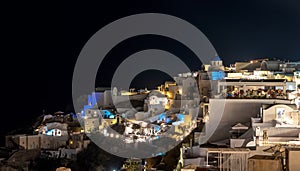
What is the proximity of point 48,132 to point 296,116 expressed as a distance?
30.7ft

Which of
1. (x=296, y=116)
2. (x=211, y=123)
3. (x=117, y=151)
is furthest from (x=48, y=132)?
(x=296, y=116)

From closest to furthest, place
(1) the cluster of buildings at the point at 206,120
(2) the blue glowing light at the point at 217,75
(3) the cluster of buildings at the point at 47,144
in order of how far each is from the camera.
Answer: (1) the cluster of buildings at the point at 206,120
(3) the cluster of buildings at the point at 47,144
(2) the blue glowing light at the point at 217,75

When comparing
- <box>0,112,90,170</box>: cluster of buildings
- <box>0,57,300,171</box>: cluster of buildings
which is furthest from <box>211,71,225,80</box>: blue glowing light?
<box>0,112,90,170</box>: cluster of buildings

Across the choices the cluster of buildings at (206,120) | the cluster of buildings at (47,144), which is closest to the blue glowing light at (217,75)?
the cluster of buildings at (206,120)

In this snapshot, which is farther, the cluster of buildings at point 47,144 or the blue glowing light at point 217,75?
the blue glowing light at point 217,75

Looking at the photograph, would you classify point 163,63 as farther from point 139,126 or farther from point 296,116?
point 296,116

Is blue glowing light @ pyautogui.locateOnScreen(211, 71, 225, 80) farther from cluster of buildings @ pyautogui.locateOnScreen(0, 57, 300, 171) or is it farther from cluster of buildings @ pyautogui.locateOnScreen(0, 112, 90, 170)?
cluster of buildings @ pyautogui.locateOnScreen(0, 112, 90, 170)

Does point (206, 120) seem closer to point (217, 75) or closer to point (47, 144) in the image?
point (217, 75)

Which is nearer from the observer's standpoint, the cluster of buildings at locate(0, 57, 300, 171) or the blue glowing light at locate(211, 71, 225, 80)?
the cluster of buildings at locate(0, 57, 300, 171)

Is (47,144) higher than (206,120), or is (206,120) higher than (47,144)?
Result: (206,120)

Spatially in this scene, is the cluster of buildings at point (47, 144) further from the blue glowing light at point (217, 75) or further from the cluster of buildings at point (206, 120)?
the blue glowing light at point (217, 75)

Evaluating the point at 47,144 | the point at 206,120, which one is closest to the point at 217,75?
the point at 206,120

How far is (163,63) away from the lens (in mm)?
30938

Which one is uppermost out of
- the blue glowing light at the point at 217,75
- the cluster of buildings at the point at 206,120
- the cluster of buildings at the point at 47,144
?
the blue glowing light at the point at 217,75
